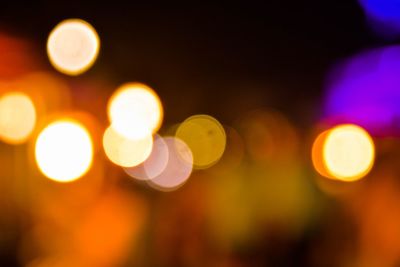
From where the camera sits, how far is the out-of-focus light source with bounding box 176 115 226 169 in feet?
20.2

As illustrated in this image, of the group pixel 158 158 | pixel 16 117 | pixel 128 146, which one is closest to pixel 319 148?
pixel 16 117

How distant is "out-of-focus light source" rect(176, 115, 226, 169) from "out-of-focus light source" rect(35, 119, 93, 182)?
109cm

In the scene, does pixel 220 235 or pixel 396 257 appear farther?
pixel 220 235

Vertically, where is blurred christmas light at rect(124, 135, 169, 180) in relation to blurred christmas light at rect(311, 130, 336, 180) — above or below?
above

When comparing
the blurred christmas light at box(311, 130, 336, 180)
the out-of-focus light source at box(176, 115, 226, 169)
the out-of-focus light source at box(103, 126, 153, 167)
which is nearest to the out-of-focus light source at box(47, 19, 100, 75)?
the out-of-focus light source at box(176, 115, 226, 169)

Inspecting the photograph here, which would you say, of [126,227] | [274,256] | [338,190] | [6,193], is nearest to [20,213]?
[6,193]

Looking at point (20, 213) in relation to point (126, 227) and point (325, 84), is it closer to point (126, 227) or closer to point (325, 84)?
point (126, 227)

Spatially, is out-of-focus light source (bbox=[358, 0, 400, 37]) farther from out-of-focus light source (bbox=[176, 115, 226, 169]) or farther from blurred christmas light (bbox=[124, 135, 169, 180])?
blurred christmas light (bbox=[124, 135, 169, 180])

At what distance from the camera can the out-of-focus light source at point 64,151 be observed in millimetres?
4926

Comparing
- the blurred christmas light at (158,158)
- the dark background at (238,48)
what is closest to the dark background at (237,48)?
the dark background at (238,48)

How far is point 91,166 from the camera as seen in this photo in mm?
5309

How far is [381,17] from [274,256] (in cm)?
175

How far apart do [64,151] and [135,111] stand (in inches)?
77.4

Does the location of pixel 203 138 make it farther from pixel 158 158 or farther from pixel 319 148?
pixel 319 148
